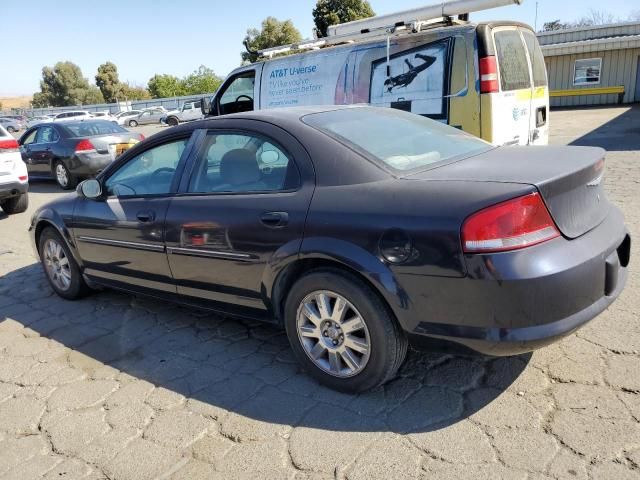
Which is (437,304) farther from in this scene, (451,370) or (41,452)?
(41,452)

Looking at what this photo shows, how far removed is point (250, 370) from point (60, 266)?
7.95 ft

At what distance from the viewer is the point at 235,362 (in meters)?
3.25

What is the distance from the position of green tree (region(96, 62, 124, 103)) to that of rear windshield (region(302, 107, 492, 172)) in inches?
2871

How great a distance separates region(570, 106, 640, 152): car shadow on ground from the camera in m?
11.2

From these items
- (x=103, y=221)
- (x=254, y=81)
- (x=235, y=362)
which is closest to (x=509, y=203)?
(x=235, y=362)

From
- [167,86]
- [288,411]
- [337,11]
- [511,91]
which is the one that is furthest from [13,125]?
[288,411]

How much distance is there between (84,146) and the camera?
10758mm

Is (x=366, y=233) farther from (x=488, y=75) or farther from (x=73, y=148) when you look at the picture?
(x=73, y=148)

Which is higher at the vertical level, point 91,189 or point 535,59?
point 535,59

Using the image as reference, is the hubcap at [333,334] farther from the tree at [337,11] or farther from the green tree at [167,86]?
the green tree at [167,86]

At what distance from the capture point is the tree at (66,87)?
73812mm

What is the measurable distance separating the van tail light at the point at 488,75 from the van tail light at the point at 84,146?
8.28 meters

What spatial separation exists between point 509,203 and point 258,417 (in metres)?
1.64

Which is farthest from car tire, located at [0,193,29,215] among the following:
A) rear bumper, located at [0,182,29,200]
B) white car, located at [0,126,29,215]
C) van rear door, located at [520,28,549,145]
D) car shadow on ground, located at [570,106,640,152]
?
car shadow on ground, located at [570,106,640,152]
